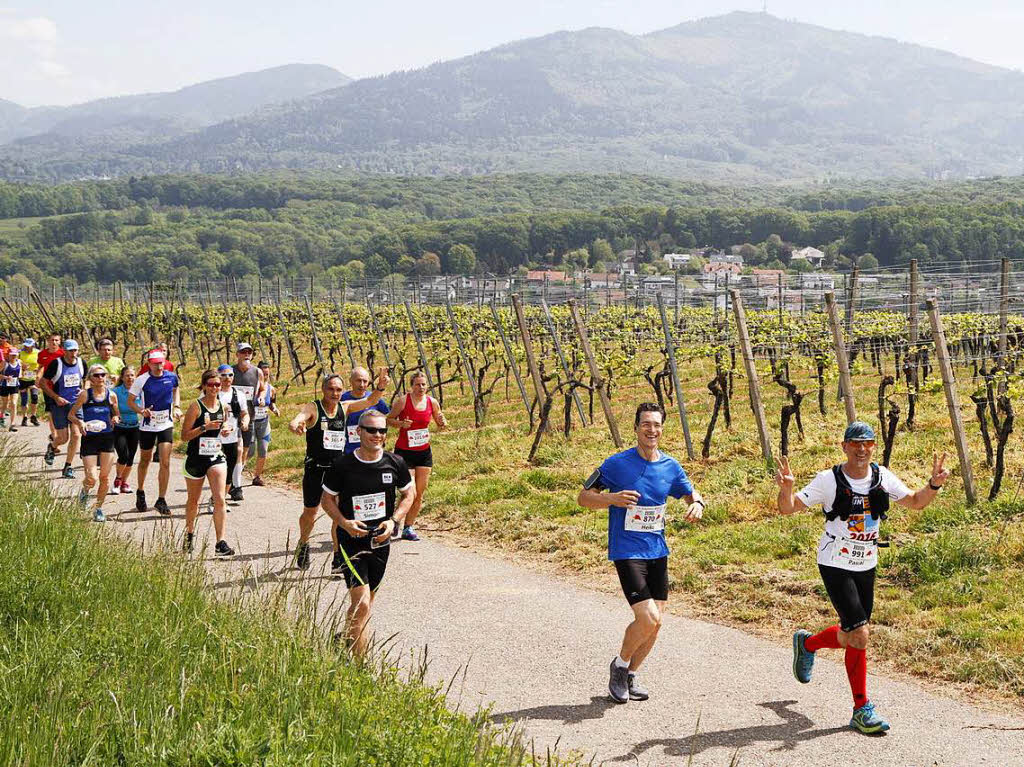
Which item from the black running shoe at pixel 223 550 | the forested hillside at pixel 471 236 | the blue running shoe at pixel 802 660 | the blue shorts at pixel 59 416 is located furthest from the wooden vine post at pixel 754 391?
the forested hillside at pixel 471 236

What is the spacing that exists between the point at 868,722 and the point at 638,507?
1.75 metres

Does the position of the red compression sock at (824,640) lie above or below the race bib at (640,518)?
below

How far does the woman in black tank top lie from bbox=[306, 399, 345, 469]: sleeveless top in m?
0.96

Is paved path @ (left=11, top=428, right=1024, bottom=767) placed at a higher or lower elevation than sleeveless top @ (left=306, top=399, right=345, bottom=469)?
lower

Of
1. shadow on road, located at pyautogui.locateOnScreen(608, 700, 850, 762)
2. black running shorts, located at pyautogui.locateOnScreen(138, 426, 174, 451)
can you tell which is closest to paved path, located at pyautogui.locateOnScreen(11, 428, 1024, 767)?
shadow on road, located at pyautogui.locateOnScreen(608, 700, 850, 762)

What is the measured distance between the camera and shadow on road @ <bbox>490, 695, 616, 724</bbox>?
621 cm

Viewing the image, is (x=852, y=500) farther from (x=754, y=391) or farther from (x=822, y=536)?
(x=754, y=391)

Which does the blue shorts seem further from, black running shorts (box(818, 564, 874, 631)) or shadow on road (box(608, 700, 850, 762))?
black running shorts (box(818, 564, 874, 631))

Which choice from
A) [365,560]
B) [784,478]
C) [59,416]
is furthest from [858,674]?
[59,416]

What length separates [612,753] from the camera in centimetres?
570

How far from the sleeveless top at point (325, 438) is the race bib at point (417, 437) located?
2.90 ft

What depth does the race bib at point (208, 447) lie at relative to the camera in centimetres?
1031

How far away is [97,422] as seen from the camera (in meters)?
12.6

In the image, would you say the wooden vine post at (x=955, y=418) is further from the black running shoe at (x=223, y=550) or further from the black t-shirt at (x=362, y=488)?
the black running shoe at (x=223, y=550)
